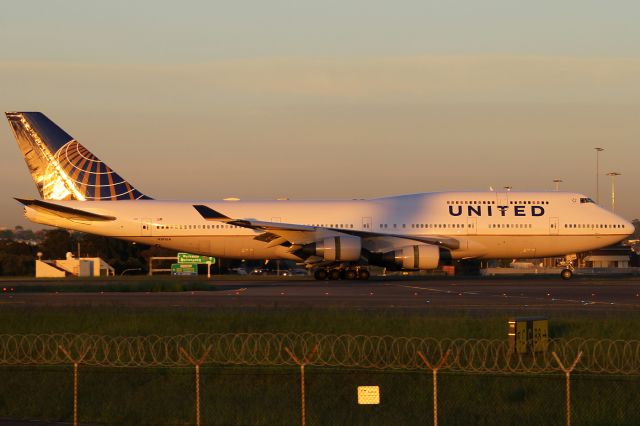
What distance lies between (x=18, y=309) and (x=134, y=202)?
24.4 m

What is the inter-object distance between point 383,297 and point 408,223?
55.3 ft

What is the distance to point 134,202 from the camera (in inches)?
2079

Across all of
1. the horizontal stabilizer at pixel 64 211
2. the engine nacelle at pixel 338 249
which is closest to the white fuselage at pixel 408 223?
the horizontal stabilizer at pixel 64 211

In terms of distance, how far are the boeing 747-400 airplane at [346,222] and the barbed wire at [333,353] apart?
29.3 meters

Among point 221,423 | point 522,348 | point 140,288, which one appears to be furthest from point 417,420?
point 140,288

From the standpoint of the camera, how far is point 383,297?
35375 millimetres

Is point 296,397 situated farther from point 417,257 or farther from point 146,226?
point 146,226

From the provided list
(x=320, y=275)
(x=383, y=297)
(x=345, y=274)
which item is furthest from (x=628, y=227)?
(x=383, y=297)

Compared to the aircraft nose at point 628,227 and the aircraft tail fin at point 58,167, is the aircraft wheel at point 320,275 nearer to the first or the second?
the aircraft tail fin at point 58,167

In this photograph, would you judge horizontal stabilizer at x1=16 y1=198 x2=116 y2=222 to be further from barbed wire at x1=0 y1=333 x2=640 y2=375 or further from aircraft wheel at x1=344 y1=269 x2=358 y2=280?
barbed wire at x1=0 y1=333 x2=640 y2=375

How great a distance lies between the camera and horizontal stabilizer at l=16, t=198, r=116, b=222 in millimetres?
50688

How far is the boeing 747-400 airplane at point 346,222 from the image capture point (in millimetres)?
51156

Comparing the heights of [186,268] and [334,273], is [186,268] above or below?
below

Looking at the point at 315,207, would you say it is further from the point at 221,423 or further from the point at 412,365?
the point at 221,423
